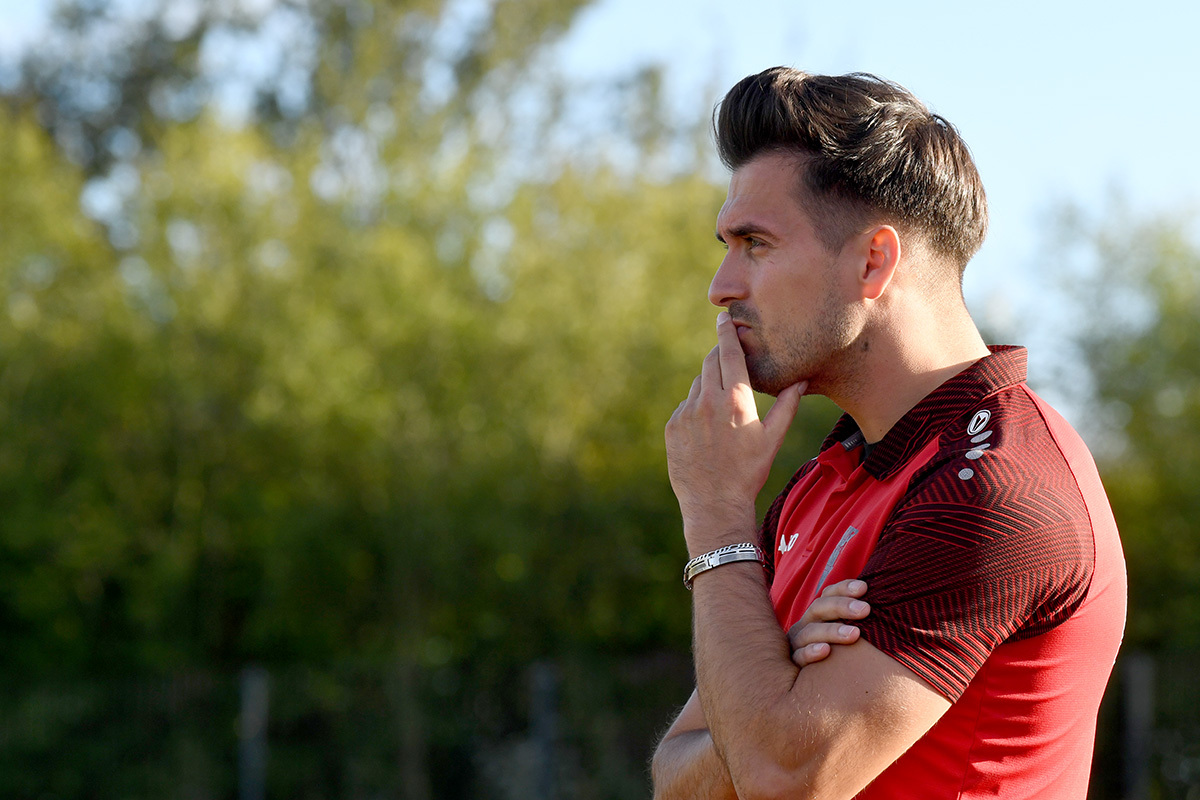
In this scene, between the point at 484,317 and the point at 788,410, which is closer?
the point at 788,410

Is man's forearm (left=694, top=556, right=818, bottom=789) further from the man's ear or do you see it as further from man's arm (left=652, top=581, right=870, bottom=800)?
the man's ear

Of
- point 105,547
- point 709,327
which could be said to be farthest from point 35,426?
point 709,327

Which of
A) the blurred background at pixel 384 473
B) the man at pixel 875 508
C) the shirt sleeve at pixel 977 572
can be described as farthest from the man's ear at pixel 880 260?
the blurred background at pixel 384 473

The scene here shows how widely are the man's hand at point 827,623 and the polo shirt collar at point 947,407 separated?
0.25 metres

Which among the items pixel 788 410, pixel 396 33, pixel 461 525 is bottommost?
pixel 788 410

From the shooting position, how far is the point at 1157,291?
29.2ft

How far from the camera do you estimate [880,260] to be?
162cm

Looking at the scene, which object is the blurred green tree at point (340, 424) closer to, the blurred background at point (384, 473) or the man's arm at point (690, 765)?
the blurred background at point (384, 473)

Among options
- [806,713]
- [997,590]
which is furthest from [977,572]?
[806,713]

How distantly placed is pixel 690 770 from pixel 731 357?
2.01ft

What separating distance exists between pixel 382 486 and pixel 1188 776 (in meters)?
6.22

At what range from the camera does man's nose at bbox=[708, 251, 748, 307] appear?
1707 millimetres

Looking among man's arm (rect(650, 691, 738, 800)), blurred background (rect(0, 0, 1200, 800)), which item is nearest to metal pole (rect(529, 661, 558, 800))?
blurred background (rect(0, 0, 1200, 800))

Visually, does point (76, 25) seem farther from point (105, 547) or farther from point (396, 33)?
point (105, 547)
